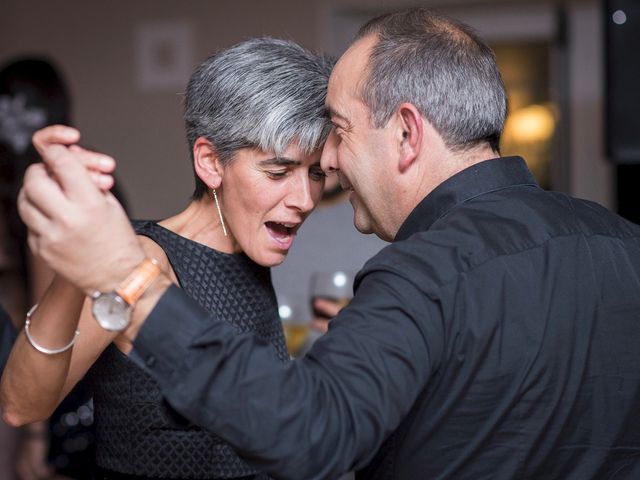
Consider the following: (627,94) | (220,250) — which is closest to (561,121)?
(627,94)

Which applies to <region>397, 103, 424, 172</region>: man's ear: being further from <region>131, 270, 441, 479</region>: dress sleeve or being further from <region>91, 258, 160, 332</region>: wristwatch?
<region>91, 258, 160, 332</region>: wristwatch

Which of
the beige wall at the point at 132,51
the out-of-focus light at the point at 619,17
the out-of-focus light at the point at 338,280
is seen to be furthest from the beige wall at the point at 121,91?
the out-of-focus light at the point at 338,280

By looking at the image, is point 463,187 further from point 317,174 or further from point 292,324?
point 292,324

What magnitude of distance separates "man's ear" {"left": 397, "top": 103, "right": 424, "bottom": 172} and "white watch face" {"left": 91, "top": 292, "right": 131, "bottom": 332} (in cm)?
49

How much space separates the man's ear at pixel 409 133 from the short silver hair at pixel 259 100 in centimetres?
25

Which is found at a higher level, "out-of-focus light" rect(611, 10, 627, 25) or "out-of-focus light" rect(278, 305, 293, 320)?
"out-of-focus light" rect(611, 10, 627, 25)

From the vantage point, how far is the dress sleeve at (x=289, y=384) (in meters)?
1.01

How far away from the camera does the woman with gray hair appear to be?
1531 mm

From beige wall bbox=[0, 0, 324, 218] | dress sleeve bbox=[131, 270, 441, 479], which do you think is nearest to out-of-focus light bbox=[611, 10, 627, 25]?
dress sleeve bbox=[131, 270, 441, 479]

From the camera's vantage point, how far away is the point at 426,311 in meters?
1.10

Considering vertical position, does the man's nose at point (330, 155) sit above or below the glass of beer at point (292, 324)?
above

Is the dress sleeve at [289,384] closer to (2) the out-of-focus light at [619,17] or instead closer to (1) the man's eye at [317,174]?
(1) the man's eye at [317,174]

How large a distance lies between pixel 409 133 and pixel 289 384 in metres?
0.47

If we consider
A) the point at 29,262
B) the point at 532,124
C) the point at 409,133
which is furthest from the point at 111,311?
the point at 532,124
